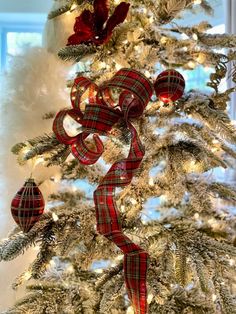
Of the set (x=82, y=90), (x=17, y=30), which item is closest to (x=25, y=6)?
(x=17, y=30)

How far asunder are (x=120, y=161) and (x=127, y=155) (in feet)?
0.81

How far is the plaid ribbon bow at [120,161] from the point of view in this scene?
0.70m

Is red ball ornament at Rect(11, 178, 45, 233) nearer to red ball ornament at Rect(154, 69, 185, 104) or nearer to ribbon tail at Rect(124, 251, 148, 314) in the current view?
ribbon tail at Rect(124, 251, 148, 314)

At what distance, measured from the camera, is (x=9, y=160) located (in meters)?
1.06

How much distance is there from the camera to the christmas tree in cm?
76

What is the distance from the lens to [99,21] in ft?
2.89

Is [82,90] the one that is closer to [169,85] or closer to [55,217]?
[169,85]

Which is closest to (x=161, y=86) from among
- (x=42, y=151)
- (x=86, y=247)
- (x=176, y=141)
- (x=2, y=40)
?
(x=176, y=141)

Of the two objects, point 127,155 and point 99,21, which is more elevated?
point 99,21

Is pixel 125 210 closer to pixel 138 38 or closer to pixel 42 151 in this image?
pixel 42 151

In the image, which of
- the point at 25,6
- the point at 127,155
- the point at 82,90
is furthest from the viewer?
the point at 25,6

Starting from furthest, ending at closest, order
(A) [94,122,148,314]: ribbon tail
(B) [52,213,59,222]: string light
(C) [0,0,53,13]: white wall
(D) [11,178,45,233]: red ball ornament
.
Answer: (C) [0,0,53,13]: white wall
(B) [52,213,59,222]: string light
(D) [11,178,45,233]: red ball ornament
(A) [94,122,148,314]: ribbon tail

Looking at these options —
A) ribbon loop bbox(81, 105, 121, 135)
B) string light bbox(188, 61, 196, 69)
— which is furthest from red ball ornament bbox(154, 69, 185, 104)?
string light bbox(188, 61, 196, 69)

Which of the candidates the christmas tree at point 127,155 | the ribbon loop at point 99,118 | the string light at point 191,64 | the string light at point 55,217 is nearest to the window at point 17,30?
the christmas tree at point 127,155
